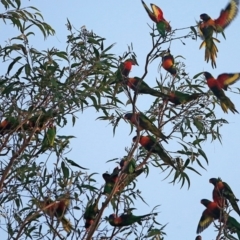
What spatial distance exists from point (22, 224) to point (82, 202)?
280 millimetres

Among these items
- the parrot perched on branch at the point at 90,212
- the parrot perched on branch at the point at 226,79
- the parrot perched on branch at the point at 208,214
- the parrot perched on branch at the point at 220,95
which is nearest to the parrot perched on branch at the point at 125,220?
the parrot perched on branch at the point at 90,212

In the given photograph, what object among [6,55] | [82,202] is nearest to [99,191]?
[82,202]

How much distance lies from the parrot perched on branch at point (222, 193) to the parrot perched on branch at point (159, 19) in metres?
0.85

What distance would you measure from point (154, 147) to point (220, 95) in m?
0.47

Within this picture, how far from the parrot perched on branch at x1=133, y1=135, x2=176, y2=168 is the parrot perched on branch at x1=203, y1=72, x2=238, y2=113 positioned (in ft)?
1.25

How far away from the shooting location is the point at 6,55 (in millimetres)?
3084

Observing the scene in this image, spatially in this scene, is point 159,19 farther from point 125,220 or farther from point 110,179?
point 125,220

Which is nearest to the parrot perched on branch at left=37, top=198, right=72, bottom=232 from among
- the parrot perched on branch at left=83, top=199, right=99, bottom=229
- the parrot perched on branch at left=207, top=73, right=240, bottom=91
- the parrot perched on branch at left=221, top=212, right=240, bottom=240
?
the parrot perched on branch at left=83, top=199, right=99, bottom=229

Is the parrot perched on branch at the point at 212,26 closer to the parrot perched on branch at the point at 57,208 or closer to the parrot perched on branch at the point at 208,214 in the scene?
the parrot perched on branch at the point at 208,214

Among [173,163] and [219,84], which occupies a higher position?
[219,84]

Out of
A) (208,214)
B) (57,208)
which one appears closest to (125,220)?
(57,208)

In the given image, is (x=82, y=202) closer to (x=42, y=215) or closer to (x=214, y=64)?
(x=42, y=215)

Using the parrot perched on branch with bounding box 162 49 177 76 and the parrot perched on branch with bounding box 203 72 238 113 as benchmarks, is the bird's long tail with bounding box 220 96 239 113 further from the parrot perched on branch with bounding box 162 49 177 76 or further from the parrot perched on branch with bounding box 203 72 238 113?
the parrot perched on branch with bounding box 162 49 177 76

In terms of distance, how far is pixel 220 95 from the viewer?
3074 mm
